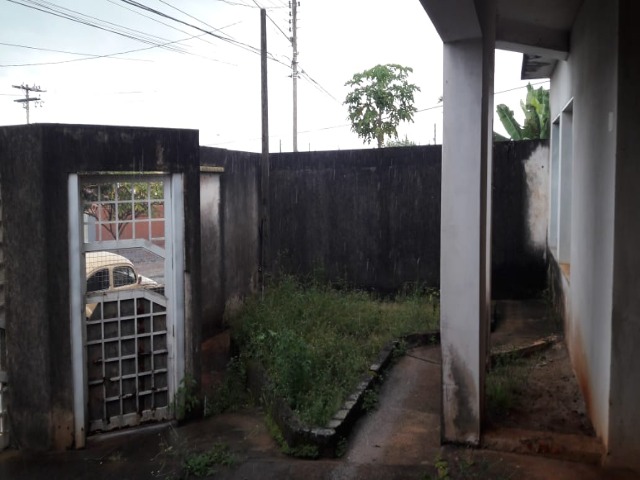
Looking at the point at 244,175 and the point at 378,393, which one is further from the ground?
the point at 244,175

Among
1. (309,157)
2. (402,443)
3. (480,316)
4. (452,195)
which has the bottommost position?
(402,443)

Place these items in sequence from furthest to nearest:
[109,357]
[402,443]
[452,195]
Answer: [109,357]
[402,443]
[452,195]

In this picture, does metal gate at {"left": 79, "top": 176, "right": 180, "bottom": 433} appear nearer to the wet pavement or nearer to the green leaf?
the wet pavement

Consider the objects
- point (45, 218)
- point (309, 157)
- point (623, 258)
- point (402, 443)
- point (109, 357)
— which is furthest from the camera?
point (309, 157)

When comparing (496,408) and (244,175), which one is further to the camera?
(244,175)

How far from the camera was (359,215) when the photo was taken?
11.0m

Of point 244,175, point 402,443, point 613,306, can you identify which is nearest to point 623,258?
point 613,306

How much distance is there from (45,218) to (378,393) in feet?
12.2

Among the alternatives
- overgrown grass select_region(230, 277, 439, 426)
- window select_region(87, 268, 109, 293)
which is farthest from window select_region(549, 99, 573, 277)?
window select_region(87, 268, 109, 293)

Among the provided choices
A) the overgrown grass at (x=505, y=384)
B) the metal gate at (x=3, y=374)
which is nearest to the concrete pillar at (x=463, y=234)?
the overgrown grass at (x=505, y=384)

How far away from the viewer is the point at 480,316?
181 inches

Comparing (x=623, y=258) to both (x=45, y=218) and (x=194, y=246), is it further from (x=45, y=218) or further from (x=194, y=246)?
(x=45, y=218)

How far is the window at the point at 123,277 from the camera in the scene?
6660 mm

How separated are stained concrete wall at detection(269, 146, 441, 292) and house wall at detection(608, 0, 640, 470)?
20.9ft
